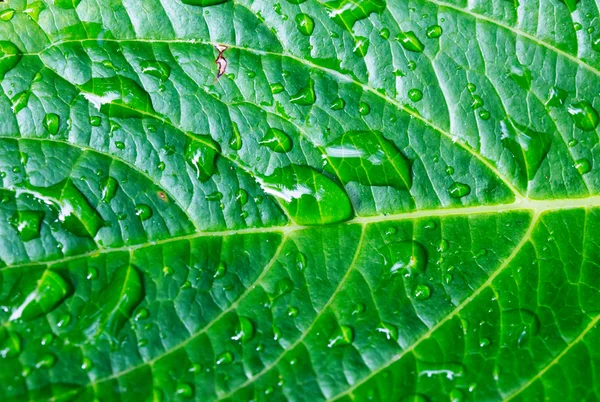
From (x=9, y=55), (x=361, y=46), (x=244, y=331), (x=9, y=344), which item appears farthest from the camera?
(x=361, y=46)

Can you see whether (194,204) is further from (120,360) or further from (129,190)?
(120,360)

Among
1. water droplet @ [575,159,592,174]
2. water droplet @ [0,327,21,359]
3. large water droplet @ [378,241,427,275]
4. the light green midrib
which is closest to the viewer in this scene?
water droplet @ [0,327,21,359]

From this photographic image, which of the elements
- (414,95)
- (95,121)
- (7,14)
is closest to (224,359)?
(95,121)

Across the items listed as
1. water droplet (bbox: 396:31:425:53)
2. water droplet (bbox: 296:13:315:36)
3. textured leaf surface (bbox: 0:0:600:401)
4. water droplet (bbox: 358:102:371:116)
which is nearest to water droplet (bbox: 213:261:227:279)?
textured leaf surface (bbox: 0:0:600:401)

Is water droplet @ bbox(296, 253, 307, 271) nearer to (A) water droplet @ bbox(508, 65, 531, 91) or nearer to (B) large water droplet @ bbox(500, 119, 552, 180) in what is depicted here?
(B) large water droplet @ bbox(500, 119, 552, 180)

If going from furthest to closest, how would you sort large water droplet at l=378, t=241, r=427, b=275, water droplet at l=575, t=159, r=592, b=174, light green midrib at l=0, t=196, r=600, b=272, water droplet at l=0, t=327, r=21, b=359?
water droplet at l=575, t=159, r=592, b=174 → large water droplet at l=378, t=241, r=427, b=275 → light green midrib at l=0, t=196, r=600, b=272 → water droplet at l=0, t=327, r=21, b=359

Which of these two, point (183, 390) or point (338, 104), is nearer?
point (183, 390)

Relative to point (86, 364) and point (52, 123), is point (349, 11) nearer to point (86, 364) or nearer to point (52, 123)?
point (52, 123)
